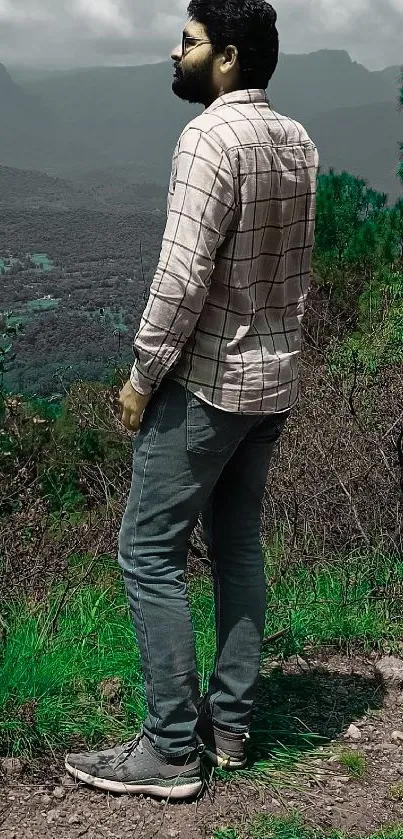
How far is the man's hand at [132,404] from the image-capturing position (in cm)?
208

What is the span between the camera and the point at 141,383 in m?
2.05

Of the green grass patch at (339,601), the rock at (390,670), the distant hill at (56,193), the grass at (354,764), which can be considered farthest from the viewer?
the distant hill at (56,193)

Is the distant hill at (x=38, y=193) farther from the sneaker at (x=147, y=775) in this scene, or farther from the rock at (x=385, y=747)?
the sneaker at (x=147, y=775)

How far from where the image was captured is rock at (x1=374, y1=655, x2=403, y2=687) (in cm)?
292

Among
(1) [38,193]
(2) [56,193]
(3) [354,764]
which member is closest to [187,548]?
(3) [354,764]

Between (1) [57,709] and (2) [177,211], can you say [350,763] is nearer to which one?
(1) [57,709]

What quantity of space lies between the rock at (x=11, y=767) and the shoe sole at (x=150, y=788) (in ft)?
0.63

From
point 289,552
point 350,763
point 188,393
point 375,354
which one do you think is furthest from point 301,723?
point 375,354

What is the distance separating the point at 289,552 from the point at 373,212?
6191 millimetres

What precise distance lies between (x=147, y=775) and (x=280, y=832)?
1.13 ft

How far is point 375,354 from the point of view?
261 inches

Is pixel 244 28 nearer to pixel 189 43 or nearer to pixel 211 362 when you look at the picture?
pixel 189 43

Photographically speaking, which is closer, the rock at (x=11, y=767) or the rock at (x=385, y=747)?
the rock at (x=11, y=767)

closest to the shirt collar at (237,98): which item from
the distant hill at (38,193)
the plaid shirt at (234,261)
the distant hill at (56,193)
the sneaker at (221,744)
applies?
the plaid shirt at (234,261)
